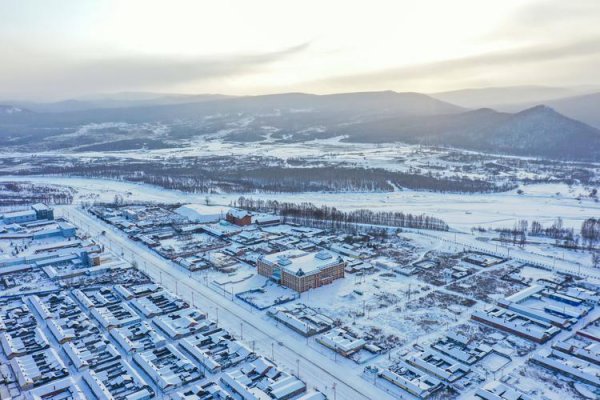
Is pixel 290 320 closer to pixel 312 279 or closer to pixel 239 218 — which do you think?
pixel 312 279

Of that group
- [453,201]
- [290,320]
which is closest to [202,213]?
[290,320]

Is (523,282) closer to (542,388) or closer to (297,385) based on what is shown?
(542,388)

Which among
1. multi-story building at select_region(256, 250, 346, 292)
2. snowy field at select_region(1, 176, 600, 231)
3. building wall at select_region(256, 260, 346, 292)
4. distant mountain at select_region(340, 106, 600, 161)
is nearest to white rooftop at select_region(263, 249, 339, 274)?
multi-story building at select_region(256, 250, 346, 292)

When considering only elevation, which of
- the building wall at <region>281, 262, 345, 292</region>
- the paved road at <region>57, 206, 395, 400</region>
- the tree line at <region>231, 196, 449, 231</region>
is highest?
the tree line at <region>231, 196, 449, 231</region>

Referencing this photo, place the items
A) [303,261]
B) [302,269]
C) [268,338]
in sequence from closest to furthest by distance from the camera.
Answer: [268,338] < [302,269] < [303,261]

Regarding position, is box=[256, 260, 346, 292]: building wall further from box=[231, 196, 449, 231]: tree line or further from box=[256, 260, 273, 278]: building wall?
box=[231, 196, 449, 231]: tree line

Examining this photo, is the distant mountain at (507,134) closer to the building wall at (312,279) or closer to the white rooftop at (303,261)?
the building wall at (312,279)

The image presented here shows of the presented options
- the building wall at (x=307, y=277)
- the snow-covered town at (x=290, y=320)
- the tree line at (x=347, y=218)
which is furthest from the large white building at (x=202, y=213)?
the building wall at (x=307, y=277)
